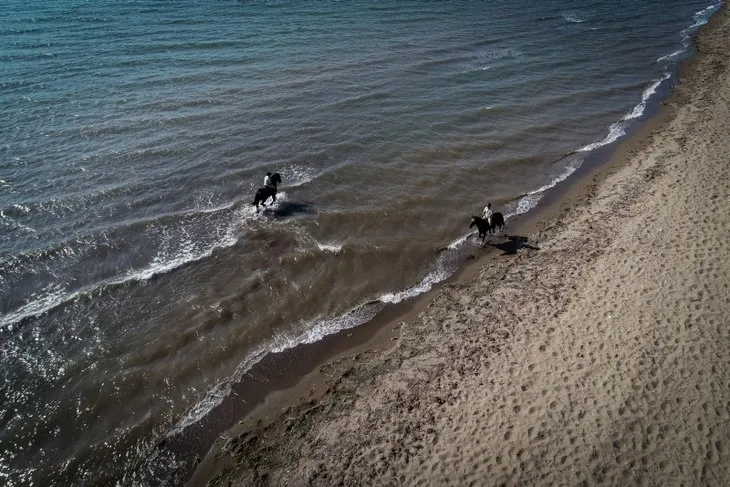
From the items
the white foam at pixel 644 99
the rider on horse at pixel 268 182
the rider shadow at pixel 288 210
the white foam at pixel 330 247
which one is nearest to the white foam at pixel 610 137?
the white foam at pixel 644 99

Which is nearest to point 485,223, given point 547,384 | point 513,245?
point 513,245

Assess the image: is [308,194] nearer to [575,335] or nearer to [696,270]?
[575,335]

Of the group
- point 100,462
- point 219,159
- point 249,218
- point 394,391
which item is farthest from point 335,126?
point 100,462

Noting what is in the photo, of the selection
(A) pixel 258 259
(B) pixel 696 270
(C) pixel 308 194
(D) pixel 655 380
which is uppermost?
(C) pixel 308 194

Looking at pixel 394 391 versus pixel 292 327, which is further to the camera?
pixel 292 327

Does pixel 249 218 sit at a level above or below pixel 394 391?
above

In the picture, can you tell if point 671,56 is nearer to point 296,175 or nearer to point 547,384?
point 296,175
